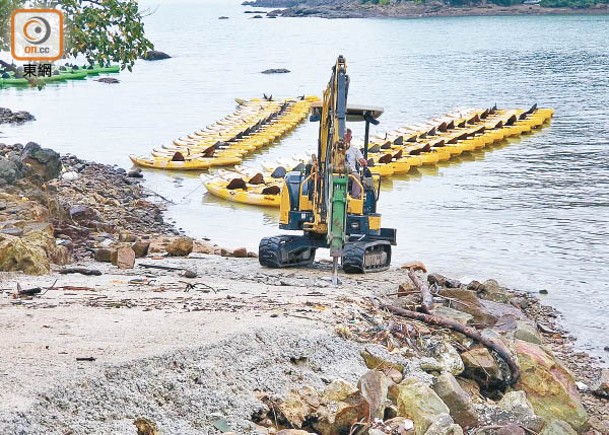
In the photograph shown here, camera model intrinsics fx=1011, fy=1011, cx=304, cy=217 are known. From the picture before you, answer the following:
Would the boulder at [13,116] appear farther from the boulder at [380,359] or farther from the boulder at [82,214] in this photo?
the boulder at [380,359]

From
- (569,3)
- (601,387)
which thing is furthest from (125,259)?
(569,3)

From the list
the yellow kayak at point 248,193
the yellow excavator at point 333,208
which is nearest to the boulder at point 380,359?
the yellow excavator at point 333,208

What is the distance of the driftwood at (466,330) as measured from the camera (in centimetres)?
1194

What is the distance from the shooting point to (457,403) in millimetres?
10203

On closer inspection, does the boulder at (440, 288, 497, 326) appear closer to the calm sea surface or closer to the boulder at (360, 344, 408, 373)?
the calm sea surface

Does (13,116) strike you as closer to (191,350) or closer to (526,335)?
(526,335)

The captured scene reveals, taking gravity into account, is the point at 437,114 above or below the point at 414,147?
below

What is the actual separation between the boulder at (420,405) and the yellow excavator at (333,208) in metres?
5.87

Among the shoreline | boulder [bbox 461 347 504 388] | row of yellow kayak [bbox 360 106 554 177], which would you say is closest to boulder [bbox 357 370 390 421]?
the shoreline

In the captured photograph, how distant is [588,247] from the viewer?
2442 cm

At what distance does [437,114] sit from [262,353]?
45.1 meters

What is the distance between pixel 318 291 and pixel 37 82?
5834 mm

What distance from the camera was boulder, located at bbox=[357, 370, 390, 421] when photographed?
31.2 ft

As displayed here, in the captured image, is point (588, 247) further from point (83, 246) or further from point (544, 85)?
point (544, 85)
